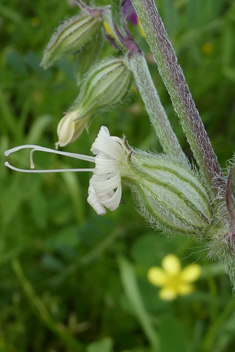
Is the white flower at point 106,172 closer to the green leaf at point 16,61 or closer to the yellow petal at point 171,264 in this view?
the green leaf at point 16,61

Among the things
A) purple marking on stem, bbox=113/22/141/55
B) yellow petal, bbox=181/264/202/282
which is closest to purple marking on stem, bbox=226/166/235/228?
purple marking on stem, bbox=113/22/141/55

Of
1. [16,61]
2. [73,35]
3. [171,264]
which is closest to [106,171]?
[73,35]

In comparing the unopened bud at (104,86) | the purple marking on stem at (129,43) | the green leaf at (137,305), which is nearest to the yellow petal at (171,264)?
the green leaf at (137,305)

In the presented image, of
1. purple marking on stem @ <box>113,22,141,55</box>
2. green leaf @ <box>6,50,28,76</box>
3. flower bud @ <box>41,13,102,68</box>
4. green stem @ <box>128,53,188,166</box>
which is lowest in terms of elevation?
green stem @ <box>128,53,188,166</box>

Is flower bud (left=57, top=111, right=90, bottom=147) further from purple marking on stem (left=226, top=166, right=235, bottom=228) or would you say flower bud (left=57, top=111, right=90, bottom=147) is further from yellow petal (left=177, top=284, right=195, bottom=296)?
yellow petal (left=177, top=284, right=195, bottom=296)

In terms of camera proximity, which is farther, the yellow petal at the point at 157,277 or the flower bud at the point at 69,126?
the yellow petal at the point at 157,277

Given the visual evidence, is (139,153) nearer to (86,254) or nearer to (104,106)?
(104,106)
